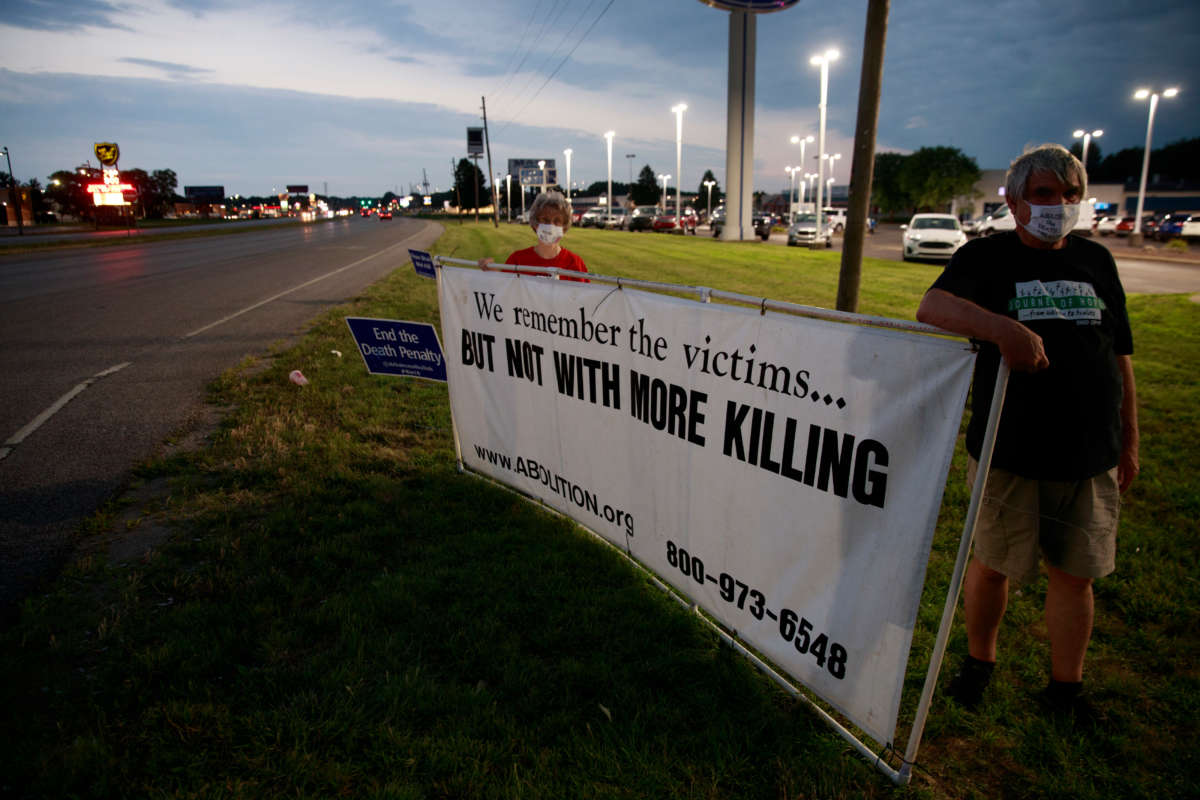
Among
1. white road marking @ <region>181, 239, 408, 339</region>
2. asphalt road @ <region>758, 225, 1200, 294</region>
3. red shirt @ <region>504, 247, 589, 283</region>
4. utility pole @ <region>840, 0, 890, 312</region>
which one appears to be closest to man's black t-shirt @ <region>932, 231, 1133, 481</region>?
red shirt @ <region>504, 247, 589, 283</region>

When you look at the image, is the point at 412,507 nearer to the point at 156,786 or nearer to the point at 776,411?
the point at 156,786

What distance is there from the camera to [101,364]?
26.7 feet

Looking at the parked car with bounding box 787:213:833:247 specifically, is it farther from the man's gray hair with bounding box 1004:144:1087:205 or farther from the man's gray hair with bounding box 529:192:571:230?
the man's gray hair with bounding box 1004:144:1087:205

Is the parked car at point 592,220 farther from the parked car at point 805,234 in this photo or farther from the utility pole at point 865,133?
the utility pole at point 865,133

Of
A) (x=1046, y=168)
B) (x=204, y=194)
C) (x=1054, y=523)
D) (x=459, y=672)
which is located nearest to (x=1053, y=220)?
(x=1046, y=168)

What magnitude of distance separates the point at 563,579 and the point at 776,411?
63.9 inches

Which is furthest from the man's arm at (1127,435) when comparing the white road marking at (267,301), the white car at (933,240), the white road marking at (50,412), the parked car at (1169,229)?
the parked car at (1169,229)

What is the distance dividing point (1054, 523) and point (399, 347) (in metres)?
4.16

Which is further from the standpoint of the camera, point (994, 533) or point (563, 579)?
point (563, 579)

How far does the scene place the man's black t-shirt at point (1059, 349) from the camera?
2.35 meters

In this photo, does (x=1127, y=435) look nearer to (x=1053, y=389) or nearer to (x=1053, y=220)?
(x=1053, y=389)

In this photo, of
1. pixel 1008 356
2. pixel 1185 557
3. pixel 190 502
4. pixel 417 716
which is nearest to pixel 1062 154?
pixel 1008 356

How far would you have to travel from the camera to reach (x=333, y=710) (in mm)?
2654

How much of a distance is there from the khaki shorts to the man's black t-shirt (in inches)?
3.1
